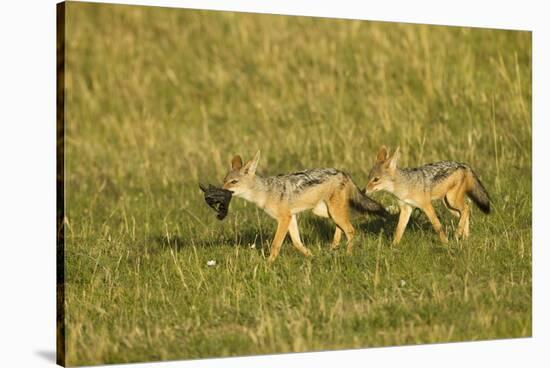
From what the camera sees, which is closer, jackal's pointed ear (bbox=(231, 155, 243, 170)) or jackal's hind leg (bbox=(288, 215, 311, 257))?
jackal's pointed ear (bbox=(231, 155, 243, 170))

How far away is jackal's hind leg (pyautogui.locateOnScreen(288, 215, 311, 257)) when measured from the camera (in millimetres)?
11844

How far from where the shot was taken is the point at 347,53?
16.0 metres

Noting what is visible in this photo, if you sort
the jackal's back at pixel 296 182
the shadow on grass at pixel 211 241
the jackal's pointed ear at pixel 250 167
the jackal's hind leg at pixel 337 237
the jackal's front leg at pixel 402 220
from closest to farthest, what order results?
the jackal's pointed ear at pixel 250 167, the jackal's back at pixel 296 182, the jackal's hind leg at pixel 337 237, the jackal's front leg at pixel 402 220, the shadow on grass at pixel 211 241

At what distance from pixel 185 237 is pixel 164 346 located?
7.65 ft

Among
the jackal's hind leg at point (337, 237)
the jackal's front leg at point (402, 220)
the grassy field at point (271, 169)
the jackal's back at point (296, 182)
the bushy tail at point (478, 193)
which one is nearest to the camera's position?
the grassy field at point (271, 169)

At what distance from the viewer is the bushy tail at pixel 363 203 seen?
39.3 ft

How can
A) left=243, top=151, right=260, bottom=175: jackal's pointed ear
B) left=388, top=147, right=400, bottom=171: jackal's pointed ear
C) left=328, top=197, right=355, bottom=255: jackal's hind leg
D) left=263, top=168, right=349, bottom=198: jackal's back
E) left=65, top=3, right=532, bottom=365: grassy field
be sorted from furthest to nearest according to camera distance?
left=388, top=147, right=400, bottom=171: jackal's pointed ear
left=328, top=197, right=355, bottom=255: jackal's hind leg
left=263, top=168, right=349, bottom=198: jackal's back
left=243, top=151, right=260, bottom=175: jackal's pointed ear
left=65, top=3, right=532, bottom=365: grassy field

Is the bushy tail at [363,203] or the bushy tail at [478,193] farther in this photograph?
the bushy tail at [478,193]

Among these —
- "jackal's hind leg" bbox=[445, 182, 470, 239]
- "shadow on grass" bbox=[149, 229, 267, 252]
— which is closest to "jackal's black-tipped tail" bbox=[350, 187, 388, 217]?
"jackal's hind leg" bbox=[445, 182, 470, 239]

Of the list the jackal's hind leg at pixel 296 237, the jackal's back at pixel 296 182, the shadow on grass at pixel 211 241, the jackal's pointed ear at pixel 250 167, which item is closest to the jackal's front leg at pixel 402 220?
the jackal's back at pixel 296 182

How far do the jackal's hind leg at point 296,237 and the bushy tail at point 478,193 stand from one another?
6.77ft

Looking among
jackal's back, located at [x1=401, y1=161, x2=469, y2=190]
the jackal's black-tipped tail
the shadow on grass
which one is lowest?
the shadow on grass

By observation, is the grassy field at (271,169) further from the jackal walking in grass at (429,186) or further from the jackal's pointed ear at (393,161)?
the jackal's pointed ear at (393,161)

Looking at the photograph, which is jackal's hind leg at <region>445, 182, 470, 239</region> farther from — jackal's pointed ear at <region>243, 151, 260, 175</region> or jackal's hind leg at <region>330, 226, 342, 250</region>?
jackal's pointed ear at <region>243, 151, 260, 175</region>
